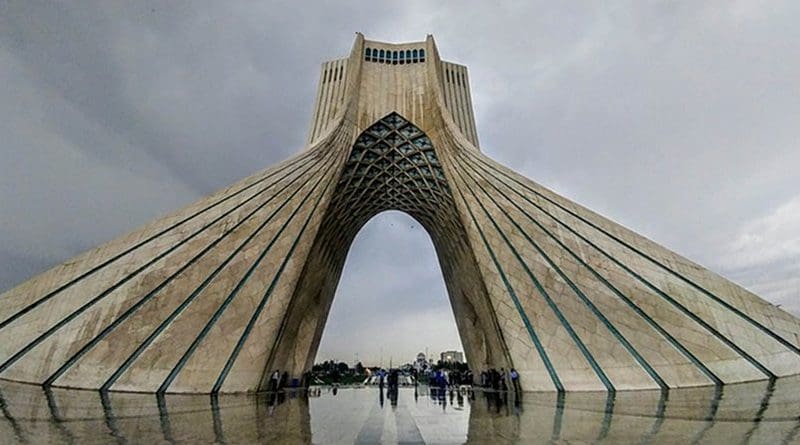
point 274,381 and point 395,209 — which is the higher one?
point 395,209

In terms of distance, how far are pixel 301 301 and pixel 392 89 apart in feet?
29.9

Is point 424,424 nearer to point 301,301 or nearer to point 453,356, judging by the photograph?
point 301,301

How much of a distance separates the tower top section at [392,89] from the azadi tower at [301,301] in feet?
7.31

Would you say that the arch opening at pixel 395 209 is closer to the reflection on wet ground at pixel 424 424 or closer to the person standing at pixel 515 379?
the person standing at pixel 515 379

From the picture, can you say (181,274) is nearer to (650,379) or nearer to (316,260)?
(316,260)

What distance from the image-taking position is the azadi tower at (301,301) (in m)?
7.78

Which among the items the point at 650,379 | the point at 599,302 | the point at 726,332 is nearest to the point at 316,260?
the point at 599,302

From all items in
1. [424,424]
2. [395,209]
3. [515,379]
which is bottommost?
[424,424]

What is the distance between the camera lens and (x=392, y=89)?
1653 centimetres

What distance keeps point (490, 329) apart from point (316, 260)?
7.19 m

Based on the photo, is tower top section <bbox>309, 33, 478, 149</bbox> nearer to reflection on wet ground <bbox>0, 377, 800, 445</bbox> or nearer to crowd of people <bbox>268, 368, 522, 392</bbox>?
crowd of people <bbox>268, 368, 522, 392</bbox>

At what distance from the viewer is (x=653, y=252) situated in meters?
9.35

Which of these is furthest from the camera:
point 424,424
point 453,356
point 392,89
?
point 453,356

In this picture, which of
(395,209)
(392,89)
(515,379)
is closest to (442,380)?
(515,379)
